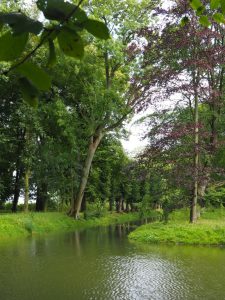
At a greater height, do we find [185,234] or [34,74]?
[34,74]

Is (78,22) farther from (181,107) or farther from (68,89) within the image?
(68,89)

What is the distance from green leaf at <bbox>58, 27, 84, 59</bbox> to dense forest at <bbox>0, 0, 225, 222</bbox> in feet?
30.1

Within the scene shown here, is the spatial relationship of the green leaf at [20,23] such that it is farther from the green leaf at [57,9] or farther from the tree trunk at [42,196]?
the tree trunk at [42,196]

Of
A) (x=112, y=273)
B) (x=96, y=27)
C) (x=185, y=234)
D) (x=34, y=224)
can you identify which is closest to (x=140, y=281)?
(x=112, y=273)

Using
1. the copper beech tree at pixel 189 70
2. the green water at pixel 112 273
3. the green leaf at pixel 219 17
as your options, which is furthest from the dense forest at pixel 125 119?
the green leaf at pixel 219 17

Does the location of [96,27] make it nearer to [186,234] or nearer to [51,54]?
[51,54]

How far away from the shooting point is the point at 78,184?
26.6 m

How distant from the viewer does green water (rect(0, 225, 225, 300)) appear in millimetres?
7398

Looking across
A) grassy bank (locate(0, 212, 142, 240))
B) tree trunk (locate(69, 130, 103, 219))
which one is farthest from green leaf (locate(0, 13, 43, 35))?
tree trunk (locate(69, 130, 103, 219))

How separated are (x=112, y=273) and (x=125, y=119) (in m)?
18.1

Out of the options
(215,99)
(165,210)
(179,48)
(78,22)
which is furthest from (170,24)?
(78,22)

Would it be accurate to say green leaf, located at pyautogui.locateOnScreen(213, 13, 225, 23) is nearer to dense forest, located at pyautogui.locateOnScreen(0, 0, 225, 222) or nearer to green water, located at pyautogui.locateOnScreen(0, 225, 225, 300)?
green water, located at pyautogui.locateOnScreen(0, 225, 225, 300)

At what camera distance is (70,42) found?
124cm

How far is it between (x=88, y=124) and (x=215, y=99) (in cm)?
935
